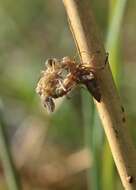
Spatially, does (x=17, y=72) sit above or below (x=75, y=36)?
above

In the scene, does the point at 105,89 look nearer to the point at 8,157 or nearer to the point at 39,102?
the point at 8,157

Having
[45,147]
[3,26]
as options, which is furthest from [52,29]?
[45,147]

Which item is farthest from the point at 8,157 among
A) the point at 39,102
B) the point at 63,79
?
the point at 39,102

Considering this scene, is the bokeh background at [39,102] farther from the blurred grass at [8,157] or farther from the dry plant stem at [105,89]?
the dry plant stem at [105,89]

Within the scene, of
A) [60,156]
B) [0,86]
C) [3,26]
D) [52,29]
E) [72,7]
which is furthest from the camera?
[52,29]

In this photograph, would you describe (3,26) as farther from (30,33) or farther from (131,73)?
(131,73)

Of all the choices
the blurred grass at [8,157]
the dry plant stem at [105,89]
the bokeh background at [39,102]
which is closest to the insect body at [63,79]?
the dry plant stem at [105,89]
